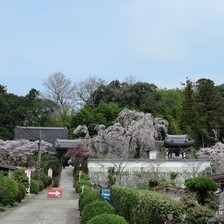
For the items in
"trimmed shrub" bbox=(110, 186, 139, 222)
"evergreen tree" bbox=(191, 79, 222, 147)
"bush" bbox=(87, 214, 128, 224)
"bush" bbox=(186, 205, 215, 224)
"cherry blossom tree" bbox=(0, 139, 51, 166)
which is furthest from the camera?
"evergreen tree" bbox=(191, 79, 222, 147)

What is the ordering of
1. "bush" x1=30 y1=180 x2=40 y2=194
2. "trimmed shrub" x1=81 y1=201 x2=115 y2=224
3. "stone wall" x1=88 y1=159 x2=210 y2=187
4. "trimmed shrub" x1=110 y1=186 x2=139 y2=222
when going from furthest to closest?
"stone wall" x1=88 y1=159 x2=210 y2=187, "bush" x1=30 y1=180 x2=40 y2=194, "trimmed shrub" x1=110 y1=186 x2=139 y2=222, "trimmed shrub" x1=81 y1=201 x2=115 y2=224

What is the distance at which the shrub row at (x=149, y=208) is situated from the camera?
802 centimetres

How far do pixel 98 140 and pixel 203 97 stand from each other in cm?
1396

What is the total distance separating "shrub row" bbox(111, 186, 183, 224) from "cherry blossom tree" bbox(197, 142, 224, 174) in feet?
80.5

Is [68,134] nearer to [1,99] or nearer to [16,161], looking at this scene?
[1,99]

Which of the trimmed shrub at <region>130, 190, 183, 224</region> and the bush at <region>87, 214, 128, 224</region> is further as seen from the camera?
the bush at <region>87, 214, 128, 224</region>

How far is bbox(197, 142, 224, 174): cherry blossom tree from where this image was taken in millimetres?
36625

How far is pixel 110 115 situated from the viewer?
54156 mm

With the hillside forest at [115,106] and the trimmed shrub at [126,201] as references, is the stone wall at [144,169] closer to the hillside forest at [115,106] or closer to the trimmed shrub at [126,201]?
the hillside forest at [115,106]

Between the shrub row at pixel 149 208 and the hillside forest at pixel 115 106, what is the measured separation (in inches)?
1154

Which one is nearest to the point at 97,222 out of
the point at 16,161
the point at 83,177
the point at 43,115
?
the point at 83,177

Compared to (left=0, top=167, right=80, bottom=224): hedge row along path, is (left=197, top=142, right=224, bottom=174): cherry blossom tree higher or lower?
higher

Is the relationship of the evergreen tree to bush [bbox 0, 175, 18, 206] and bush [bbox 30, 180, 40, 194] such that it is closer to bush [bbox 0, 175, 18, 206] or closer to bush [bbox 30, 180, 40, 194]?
bush [bbox 30, 180, 40, 194]

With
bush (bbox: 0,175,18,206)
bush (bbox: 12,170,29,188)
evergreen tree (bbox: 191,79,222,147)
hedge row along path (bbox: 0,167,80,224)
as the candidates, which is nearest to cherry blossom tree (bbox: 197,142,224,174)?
evergreen tree (bbox: 191,79,222,147)
